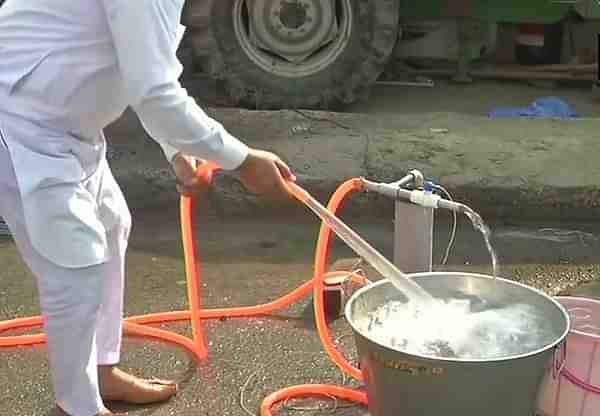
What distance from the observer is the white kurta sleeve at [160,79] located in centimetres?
224

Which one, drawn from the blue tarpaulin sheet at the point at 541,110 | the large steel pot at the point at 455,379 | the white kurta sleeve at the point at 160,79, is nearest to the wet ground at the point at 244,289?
the large steel pot at the point at 455,379

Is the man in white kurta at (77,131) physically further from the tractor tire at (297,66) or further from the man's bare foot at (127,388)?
the tractor tire at (297,66)

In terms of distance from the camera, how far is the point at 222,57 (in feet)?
19.9

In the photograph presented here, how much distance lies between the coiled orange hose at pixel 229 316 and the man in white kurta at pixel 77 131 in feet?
1.03

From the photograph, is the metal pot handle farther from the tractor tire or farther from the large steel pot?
the tractor tire

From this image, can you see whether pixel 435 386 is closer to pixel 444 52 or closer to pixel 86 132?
pixel 86 132

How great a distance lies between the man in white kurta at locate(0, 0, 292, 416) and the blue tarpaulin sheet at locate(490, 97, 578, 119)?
369 cm

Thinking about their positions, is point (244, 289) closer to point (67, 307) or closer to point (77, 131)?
point (67, 307)

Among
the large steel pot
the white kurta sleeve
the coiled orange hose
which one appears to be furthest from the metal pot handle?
the white kurta sleeve

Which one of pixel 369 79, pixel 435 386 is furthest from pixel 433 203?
pixel 369 79

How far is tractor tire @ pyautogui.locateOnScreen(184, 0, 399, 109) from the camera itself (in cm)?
600

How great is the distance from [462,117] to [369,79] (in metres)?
0.74

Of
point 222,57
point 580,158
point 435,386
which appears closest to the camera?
point 435,386

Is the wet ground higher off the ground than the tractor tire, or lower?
lower
